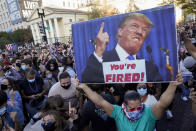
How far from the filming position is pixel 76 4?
7000 cm

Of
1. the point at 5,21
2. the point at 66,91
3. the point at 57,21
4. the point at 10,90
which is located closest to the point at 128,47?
the point at 66,91

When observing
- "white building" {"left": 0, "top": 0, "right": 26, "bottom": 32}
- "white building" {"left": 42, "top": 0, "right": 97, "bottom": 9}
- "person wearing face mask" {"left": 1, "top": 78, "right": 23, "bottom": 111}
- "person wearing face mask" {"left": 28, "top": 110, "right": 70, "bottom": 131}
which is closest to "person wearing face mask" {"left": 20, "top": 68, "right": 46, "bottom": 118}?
"person wearing face mask" {"left": 1, "top": 78, "right": 23, "bottom": 111}

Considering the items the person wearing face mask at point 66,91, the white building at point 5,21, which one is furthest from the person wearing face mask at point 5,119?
the white building at point 5,21

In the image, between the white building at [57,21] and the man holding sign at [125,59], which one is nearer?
the man holding sign at [125,59]

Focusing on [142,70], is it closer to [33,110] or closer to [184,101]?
[33,110]

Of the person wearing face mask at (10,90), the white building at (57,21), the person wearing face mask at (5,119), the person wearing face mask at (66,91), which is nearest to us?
the person wearing face mask at (5,119)

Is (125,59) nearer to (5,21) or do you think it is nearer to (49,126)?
(49,126)

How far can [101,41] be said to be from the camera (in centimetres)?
227

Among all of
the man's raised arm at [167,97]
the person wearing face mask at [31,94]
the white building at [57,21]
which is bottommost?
the person wearing face mask at [31,94]

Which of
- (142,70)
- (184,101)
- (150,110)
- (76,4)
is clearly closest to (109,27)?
(142,70)

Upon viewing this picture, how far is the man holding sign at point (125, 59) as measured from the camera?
81.0 inches

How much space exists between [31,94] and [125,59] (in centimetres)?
280

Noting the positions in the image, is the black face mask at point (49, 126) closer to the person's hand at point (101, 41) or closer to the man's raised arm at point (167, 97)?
the person's hand at point (101, 41)

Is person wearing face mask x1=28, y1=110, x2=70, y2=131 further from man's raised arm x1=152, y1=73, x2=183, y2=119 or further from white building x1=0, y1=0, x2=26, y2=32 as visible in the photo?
white building x1=0, y1=0, x2=26, y2=32
